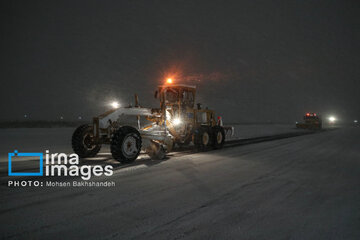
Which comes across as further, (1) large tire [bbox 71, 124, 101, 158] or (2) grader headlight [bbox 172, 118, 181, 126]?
(2) grader headlight [bbox 172, 118, 181, 126]

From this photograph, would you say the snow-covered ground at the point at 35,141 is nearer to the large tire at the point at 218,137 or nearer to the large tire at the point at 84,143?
the large tire at the point at 84,143

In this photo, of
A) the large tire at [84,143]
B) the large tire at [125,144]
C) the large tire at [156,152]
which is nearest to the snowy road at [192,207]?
the large tire at [125,144]

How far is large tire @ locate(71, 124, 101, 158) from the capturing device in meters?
9.70

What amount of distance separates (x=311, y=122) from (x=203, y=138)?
31.3 meters

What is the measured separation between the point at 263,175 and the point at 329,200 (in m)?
2.16

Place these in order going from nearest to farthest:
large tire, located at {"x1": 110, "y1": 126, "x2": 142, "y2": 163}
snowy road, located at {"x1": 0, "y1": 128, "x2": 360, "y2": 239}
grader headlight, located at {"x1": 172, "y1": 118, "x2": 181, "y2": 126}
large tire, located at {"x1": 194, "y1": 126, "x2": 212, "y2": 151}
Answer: snowy road, located at {"x1": 0, "y1": 128, "x2": 360, "y2": 239} → large tire, located at {"x1": 110, "y1": 126, "x2": 142, "y2": 163} → grader headlight, located at {"x1": 172, "y1": 118, "x2": 181, "y2": 126} → large tire, located at {"x1": 194, "y1": 126, "x2": 212, "y2": 151}

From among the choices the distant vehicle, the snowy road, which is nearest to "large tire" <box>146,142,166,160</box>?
the snowy road

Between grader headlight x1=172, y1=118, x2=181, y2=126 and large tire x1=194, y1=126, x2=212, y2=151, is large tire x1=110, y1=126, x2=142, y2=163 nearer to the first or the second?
grader headlight x1=172, y1=118, x2=181, y2=126

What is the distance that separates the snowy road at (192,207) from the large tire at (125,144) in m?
1.19

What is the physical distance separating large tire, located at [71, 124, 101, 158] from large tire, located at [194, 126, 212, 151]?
4854 mm

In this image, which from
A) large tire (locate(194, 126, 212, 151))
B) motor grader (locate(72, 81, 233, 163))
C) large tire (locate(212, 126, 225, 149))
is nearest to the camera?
motor grader (locate(72, 81, 233, 163))

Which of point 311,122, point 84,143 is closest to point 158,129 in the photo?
point 84,143

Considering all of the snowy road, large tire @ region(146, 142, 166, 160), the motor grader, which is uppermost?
the motor grader

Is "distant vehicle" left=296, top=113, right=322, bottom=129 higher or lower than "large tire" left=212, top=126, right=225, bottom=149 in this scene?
higher
